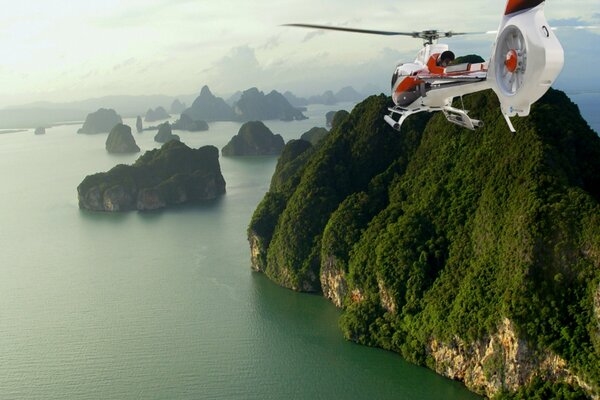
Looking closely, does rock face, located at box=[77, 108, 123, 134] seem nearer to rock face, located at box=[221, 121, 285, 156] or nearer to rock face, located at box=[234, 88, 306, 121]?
rock face, located at box=[234, 88, 306, 121]

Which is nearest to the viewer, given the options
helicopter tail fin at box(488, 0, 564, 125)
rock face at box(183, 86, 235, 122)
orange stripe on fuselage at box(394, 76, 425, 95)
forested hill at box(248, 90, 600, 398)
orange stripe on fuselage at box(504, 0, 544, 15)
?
helicopter tail fin at box(488, 0, 564, 125)

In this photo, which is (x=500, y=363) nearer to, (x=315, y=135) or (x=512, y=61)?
(x=512, y=61)

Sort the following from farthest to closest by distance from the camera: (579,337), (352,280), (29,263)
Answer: (29,263), (352,280), (579,337)

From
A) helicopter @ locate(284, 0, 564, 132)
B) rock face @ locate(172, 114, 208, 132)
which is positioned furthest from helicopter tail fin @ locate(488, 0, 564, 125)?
rock face @ locate(172, 114, 208, 132)

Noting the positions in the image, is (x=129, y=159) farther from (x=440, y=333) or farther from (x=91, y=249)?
(x=440, y=333)

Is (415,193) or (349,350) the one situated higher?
(415,193)

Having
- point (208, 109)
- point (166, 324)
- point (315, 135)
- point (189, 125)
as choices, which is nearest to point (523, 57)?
point (166, 324)

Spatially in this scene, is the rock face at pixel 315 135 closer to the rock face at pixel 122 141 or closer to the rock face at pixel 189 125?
the rock face at pixel 122 141

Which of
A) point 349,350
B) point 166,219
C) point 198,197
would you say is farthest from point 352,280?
point 198,197
